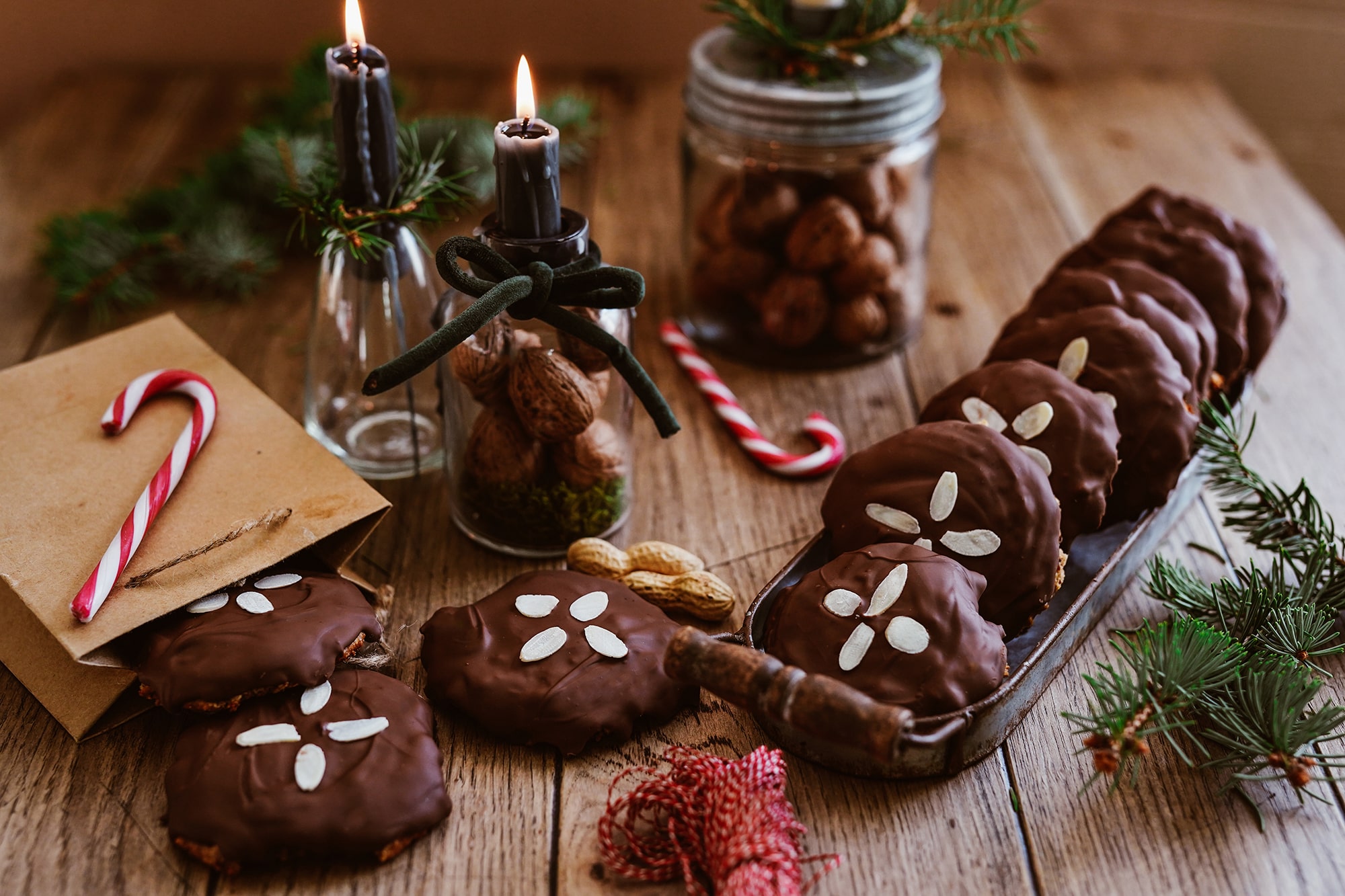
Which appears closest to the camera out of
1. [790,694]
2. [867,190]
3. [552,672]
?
[790,694]

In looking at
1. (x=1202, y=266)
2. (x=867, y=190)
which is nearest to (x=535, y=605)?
(x=867, y=190)

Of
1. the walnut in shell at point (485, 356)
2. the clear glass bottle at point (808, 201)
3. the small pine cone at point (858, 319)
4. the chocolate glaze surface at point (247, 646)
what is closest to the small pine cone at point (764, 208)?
the clear glass bottle at point (808, 201)

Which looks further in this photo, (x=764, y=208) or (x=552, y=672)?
(x=764, y=208)

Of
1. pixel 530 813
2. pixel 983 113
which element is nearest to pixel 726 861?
pixel 530 813

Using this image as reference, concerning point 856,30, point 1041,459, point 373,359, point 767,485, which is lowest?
point 767,485

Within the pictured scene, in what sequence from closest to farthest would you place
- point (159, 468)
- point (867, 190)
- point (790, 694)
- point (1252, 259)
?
point (790, 694) → point (159, 468) → point (1252, 259) → point (867, 190)

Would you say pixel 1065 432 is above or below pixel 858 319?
above

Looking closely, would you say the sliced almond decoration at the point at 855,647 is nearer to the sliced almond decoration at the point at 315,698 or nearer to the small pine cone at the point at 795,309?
the sliced almond decoration at the point at 315,698

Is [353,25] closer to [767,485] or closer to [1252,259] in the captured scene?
[767,485]
